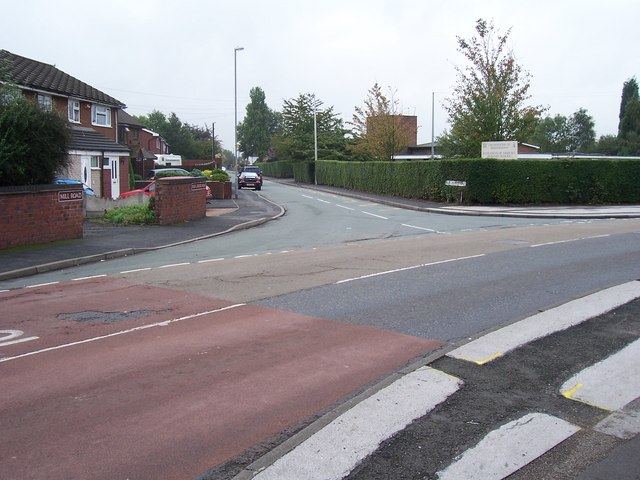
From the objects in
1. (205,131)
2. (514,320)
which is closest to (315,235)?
(514,320)

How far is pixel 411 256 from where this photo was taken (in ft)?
44.5

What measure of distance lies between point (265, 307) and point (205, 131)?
120949mm

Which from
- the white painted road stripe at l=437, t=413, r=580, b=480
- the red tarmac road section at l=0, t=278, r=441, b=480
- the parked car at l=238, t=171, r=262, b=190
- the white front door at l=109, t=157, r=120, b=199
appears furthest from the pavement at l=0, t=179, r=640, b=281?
the parked car at l=238, t=171, r=262, b=190

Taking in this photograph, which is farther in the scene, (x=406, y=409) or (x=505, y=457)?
(x=406, y=409)

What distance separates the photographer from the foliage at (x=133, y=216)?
2100 cm

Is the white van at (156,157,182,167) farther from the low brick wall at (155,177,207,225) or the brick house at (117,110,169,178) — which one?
the low brick wall at (155,177,207,225)

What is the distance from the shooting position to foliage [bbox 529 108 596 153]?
115m

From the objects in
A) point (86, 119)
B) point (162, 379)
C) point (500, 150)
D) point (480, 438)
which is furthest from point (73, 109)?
point (480, 438)

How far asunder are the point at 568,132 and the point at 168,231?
4505 inches

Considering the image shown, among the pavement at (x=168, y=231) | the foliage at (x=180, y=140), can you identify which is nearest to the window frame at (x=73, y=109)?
the pavement at (x=168, y=231)

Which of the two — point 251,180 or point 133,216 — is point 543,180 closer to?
point 133,216

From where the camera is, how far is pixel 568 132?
11825cm

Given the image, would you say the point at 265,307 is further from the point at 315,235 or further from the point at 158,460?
the point at 315,235

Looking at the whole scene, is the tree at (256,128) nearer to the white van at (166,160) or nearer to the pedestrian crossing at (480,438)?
the white van at (166,160)
